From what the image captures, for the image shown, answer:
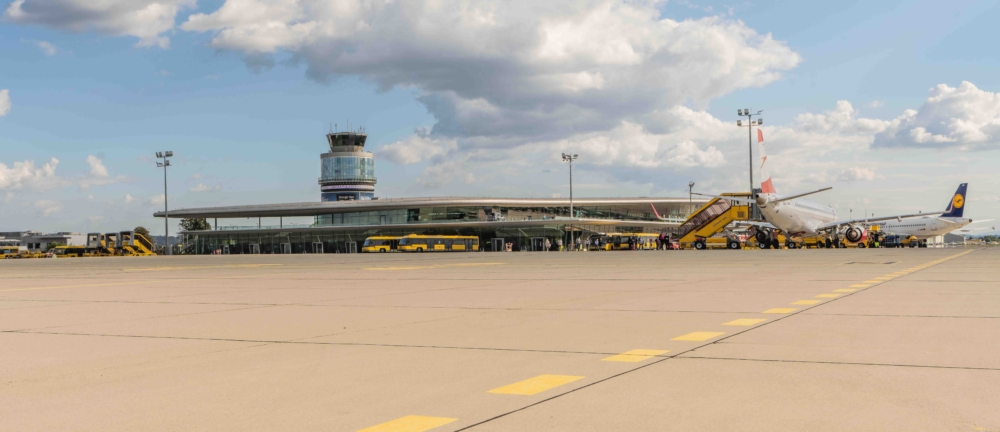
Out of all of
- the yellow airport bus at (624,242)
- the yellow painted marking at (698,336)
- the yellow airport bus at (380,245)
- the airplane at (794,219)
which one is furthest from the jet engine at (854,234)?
the yellow painted marking at (698,336)

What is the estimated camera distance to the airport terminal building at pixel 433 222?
379 ft

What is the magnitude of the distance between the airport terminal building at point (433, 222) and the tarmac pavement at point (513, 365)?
314 ft

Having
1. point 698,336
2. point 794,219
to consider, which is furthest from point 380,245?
point 698,336

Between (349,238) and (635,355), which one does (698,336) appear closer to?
(635,355)

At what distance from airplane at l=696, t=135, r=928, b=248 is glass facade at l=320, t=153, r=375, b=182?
115498 millimetres

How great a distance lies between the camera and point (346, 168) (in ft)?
570

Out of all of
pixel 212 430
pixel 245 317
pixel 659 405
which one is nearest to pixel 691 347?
pixel 659 405

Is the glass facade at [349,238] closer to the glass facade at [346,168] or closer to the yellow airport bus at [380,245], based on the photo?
the yellow airport bus at [380,245]

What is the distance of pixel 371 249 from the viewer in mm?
96125

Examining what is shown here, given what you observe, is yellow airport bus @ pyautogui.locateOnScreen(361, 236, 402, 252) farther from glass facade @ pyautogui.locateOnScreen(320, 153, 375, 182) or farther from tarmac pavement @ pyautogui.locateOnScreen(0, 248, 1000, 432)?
tarmac pavement @ pyautogui.locateOnScreen(0, 248, 1000, 432)

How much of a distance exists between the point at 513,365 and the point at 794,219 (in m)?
62.1

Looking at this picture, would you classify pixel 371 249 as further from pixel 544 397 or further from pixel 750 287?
pixel 544 397

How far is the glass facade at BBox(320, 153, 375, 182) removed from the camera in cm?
17362

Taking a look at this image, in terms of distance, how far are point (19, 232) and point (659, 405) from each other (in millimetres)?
223010
